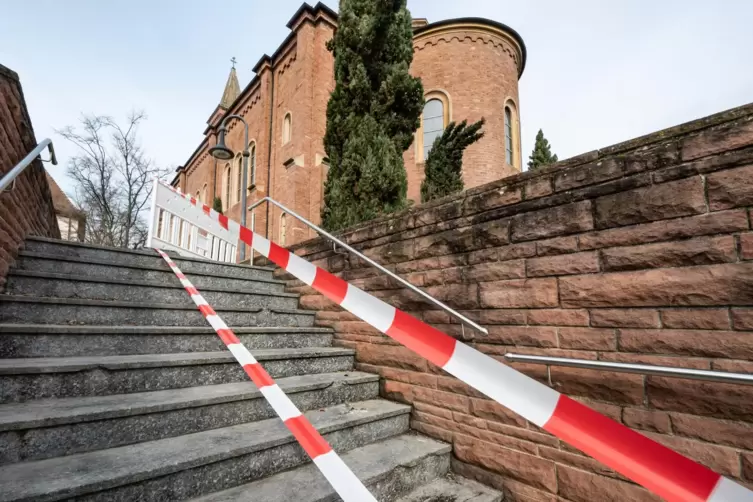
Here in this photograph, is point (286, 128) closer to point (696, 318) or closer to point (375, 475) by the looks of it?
point (375, 475)

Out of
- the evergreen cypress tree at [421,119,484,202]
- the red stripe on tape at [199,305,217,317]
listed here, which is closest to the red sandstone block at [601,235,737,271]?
the red stripe on tape at [199,305,217,317]

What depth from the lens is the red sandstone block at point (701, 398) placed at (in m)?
1.52

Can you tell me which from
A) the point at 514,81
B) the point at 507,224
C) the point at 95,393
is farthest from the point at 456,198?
the point at 514,81

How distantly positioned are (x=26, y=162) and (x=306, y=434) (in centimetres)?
245

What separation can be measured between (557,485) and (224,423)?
1.92 m

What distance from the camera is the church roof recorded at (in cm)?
2641

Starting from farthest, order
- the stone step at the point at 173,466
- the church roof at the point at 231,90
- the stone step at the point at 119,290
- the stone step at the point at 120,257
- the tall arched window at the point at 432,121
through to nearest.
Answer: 1. the church roof at the point at 231,90
2. the tall arched window at the point at 432,121
3. the stone step at the point at 120,257
4. the stone step at the point at 119,290
5. the stone step at the point at 173,466

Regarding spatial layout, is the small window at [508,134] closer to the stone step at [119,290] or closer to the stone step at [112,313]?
the stone step at [119,290]

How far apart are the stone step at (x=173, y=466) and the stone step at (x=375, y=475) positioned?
61 millimetres

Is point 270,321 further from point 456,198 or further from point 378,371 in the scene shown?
point 456,198

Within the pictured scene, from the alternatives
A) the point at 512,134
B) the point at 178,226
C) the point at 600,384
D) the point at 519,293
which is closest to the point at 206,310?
the point at 519,293

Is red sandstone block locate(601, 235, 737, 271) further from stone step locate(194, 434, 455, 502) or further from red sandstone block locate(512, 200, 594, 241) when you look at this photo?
stone step locate(194, 434, 455, 502)

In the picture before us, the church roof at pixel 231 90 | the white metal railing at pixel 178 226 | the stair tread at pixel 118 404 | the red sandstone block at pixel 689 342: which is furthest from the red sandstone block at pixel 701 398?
the church roof at pixel 231 90

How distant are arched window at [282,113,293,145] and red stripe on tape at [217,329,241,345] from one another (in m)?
12.7
